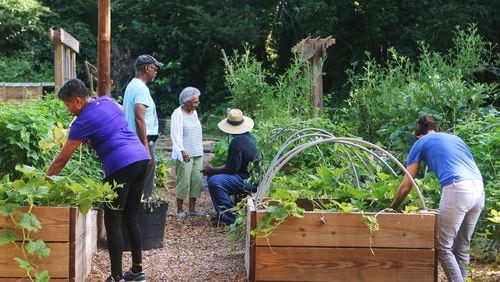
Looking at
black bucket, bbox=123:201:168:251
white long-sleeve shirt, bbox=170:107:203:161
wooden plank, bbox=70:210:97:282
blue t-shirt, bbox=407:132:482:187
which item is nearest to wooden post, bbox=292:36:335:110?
white long-sleeve shirt, bbox=170:107:203:161

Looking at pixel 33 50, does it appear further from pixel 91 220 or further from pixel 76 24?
pixel 91 220

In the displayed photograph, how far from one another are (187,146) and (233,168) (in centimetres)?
92

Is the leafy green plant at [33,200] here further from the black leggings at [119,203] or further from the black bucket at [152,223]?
the black bucket at [152,223]

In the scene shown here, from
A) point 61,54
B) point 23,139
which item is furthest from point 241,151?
point 61,54

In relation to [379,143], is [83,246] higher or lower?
lower

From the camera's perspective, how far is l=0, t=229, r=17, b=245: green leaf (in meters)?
4.09

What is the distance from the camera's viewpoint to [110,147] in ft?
15.5

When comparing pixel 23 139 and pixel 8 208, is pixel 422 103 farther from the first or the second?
pixel 8 208

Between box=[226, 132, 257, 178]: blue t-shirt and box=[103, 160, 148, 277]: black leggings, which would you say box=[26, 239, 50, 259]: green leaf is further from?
box=[226, 132, 257, 178]: blue t-shirt

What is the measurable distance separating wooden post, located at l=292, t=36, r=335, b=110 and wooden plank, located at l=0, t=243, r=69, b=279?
6308 mm

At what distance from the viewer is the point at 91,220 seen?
5.51 m

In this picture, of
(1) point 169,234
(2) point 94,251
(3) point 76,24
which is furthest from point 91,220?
(3) point 76,24

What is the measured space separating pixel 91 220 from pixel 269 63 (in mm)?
15743

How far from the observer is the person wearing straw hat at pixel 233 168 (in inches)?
298
